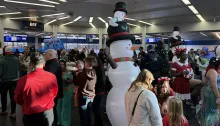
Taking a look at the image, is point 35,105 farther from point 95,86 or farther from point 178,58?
point 178,58

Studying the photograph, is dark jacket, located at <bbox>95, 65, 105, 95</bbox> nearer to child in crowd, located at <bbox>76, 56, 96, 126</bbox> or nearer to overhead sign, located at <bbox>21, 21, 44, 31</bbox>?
child in crowd, located at <bbox>76, 56, 96, 126</bbox>

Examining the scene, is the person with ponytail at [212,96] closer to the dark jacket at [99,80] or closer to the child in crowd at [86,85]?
the dark jacket at [99,80]

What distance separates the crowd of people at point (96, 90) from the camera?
7.59 ft

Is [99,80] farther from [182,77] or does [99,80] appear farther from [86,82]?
[182,77]

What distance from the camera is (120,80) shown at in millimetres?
3299

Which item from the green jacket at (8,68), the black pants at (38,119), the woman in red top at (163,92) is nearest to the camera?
the black pants at (38,119)

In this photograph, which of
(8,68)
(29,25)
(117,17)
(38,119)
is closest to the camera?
(38,119)

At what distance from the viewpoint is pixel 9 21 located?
15.7 m

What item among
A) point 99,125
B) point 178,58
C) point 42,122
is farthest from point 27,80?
point 178,58

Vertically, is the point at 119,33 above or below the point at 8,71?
above

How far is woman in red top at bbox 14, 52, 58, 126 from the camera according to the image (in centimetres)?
259

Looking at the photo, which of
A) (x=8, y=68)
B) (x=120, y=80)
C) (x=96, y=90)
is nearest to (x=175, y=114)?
(x=120, y=80)

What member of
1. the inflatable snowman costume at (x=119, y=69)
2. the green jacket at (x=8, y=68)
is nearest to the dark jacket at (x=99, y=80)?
the inflatable snowman costume at (x=119, y=69)

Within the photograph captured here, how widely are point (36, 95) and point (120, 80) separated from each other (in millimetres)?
1243
